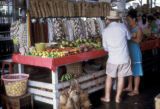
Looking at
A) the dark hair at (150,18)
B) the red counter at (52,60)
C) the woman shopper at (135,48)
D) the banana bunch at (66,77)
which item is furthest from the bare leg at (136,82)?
the dark hair at (150,18)

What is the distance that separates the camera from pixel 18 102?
5020mm

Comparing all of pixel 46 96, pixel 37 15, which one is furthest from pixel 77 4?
pixel 46 96

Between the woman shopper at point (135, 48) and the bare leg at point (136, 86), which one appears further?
the bare leg at point (136, 86)

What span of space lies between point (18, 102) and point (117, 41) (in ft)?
6.49

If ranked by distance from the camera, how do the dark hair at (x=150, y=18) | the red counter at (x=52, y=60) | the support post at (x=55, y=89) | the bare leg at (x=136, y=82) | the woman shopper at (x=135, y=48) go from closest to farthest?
the red counter at (x=52, y=60), the support post at (x=55, y=89), the woman shopper at (x=135, y=48), the bare leg at (x=136, y=82), the dark hair at (x=150, y=18)

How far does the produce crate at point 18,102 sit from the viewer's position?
5.04 metres

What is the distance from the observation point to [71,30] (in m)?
6.55

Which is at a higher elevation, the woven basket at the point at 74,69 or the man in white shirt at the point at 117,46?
the man in white shirt at the point at 117,46

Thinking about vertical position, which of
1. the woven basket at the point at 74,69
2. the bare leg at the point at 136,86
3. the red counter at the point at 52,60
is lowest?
the bare leg at the point at 136,86

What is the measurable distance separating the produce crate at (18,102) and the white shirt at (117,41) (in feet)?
5.35

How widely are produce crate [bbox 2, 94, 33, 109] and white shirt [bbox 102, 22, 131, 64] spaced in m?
1.63

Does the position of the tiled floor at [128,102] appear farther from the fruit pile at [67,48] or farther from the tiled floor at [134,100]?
the fruit pile at [67,48]

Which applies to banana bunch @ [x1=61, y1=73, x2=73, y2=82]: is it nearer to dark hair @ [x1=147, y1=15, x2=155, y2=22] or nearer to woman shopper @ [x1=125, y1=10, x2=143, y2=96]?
woman shopper @ [x1=125, y1=10, x2=143, y2=96]

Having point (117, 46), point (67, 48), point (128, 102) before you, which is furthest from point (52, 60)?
point (128, 102)
